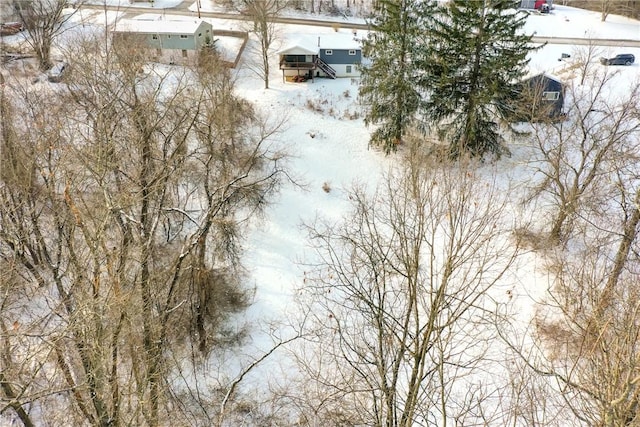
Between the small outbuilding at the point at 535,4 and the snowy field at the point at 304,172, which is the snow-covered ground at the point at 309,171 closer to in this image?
the snowy field at the point at 304,172

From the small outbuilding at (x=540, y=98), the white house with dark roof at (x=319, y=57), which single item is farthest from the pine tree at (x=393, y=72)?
the white house with dark roof at (x=319, y=57)

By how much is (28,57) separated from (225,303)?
901 inches

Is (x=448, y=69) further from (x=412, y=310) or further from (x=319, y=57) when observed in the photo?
(x=412, y=310)

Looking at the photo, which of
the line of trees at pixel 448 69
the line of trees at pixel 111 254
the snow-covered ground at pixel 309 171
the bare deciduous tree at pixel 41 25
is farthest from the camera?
the bare deciduous tree at pixel 41 25

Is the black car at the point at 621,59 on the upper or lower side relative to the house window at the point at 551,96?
upper

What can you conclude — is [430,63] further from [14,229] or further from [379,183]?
[14,229]

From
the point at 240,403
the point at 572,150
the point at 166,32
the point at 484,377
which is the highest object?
the point at 166,32

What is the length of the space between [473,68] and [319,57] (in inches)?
477

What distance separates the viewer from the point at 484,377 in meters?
14.5

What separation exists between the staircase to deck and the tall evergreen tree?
9228 mm

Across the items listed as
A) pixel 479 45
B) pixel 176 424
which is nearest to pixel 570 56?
pixel 479 45

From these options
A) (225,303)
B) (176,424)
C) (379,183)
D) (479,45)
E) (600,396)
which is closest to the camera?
(600,396)

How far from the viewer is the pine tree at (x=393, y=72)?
21.7 meters

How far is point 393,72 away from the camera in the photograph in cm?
2247
